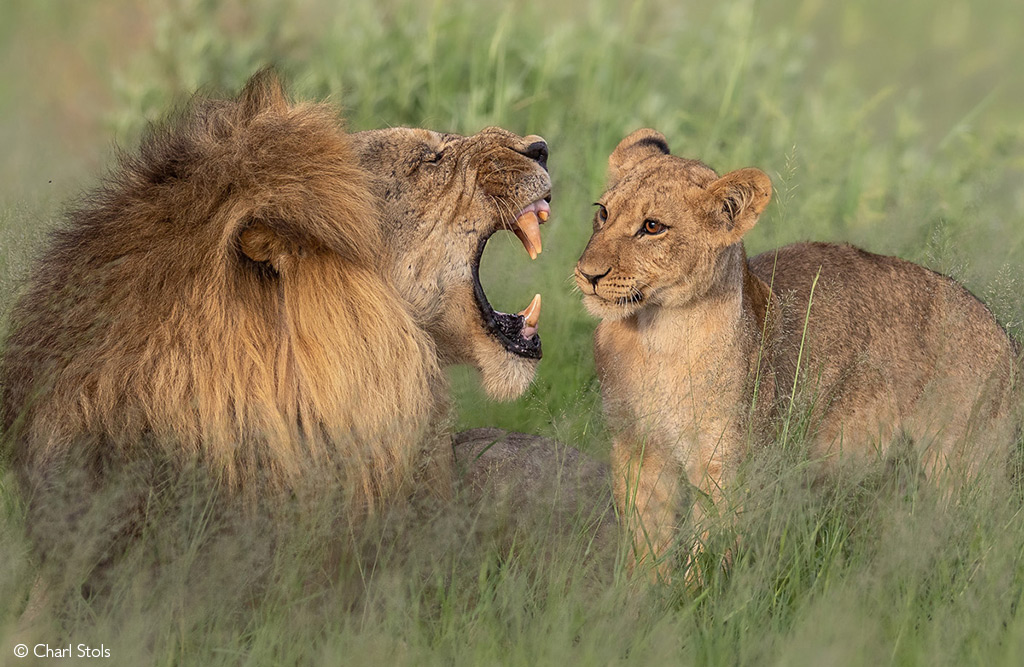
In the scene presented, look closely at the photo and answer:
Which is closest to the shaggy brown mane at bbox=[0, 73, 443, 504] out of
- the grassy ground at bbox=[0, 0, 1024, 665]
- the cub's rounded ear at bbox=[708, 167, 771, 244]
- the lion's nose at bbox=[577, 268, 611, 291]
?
the grassy ground at bbox=[0, 0, 1024, 665]

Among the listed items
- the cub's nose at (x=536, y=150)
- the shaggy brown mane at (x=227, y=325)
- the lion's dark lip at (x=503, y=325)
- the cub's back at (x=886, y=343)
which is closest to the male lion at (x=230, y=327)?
the shaggy brown mane at (x=227, y=325)

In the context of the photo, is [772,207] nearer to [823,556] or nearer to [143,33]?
[823,556]

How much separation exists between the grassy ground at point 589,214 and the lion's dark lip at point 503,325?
0.78 feet

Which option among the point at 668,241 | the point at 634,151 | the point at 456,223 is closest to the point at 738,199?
the point at 668,241

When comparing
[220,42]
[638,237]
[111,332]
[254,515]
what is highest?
[220,42]

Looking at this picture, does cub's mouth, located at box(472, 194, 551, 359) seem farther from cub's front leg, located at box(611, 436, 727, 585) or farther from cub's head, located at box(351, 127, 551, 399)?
cub's front leg, located at box(611, 436, 727, 585)

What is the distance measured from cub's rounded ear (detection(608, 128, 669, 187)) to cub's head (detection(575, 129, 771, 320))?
0.98 ft

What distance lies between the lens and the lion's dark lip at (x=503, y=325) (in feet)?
10.7

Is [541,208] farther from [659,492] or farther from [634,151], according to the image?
[659,492]

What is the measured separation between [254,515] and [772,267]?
2.30m

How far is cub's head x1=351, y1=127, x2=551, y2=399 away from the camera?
317 cm

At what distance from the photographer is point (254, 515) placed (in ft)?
8.95

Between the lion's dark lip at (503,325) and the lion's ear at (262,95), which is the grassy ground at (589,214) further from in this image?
the lion's ear at (262,95)

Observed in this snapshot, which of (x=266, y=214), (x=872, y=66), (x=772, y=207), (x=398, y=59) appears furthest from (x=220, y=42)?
(x=872, y=66)
